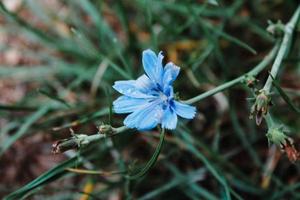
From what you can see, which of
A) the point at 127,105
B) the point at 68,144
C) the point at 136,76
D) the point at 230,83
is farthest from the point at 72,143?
the point at 136,76

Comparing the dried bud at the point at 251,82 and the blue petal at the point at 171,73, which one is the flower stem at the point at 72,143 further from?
the dried bud at the point at 251,82

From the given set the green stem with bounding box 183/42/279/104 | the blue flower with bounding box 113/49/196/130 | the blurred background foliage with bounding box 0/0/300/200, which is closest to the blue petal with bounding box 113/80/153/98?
the blue flower with bounding box 113/49/196/130

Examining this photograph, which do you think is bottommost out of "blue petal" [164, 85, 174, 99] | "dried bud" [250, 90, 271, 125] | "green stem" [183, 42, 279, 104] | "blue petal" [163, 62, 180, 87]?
"dried bud" [250, 90, 271, 125]

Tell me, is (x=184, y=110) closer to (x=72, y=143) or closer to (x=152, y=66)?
(x=152, y=66)

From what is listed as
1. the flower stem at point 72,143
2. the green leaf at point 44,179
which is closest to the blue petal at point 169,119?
the flower stem at point 72,143

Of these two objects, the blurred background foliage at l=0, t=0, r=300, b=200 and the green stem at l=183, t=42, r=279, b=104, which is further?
the blurred background foliage at l=0, t=0, r=300, b=200

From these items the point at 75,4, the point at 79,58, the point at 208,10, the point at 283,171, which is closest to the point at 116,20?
the point at 75,4

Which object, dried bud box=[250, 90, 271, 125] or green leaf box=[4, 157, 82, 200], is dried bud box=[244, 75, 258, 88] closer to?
dried bud box=[250, 90, 271, 125]
